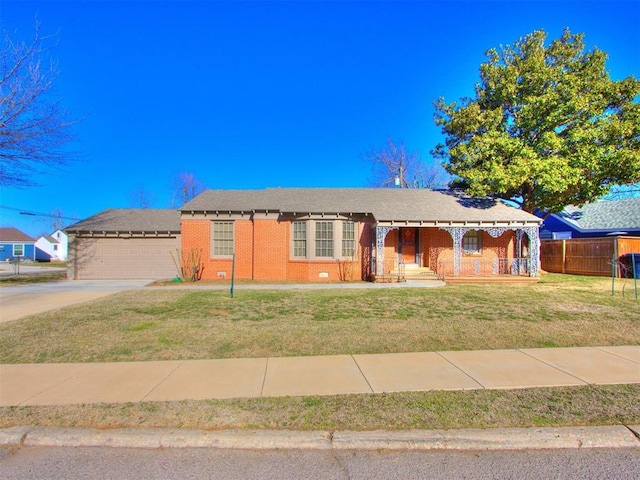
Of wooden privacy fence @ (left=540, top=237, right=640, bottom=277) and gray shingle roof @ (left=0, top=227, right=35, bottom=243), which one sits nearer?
wooden privacy fence @ (left=540, top=237, right=640, bottom=277)

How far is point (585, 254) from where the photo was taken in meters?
19.8

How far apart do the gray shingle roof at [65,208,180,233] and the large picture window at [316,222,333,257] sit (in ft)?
26.2

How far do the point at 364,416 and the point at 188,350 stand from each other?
3581 millimetres

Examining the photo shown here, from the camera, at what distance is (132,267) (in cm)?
2034

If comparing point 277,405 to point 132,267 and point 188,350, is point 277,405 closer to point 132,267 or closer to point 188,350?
point 188,350

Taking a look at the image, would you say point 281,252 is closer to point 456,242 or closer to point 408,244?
point 408,244

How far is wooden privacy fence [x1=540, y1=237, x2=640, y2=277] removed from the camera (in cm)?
1855

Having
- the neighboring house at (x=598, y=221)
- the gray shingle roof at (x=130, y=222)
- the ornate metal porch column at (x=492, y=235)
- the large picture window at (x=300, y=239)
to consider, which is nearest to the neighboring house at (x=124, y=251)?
the gray shingle roof at (x=130, y=222)

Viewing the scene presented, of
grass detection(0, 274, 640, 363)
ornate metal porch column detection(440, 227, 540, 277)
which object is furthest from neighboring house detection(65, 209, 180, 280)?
ornate metal porch column detection(440, 227, 540, 277)

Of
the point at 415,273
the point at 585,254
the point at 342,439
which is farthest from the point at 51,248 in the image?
the point at 342,439

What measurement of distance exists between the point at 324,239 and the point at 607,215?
20.9m

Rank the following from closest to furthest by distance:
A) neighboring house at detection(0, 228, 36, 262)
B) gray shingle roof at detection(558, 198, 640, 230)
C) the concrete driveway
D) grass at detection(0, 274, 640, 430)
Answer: grass at detection(0, 274, 640, 430), the concrete driveway, gray shingle roof at detection(558, 198, 640, 230), neighboring house at detection(0, 228, 36, 262)

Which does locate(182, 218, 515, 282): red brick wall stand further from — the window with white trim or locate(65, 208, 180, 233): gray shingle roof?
locate(65, 208, 180, 233): gray shingle roof

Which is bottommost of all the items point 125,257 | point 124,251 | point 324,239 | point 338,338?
point 338,338
